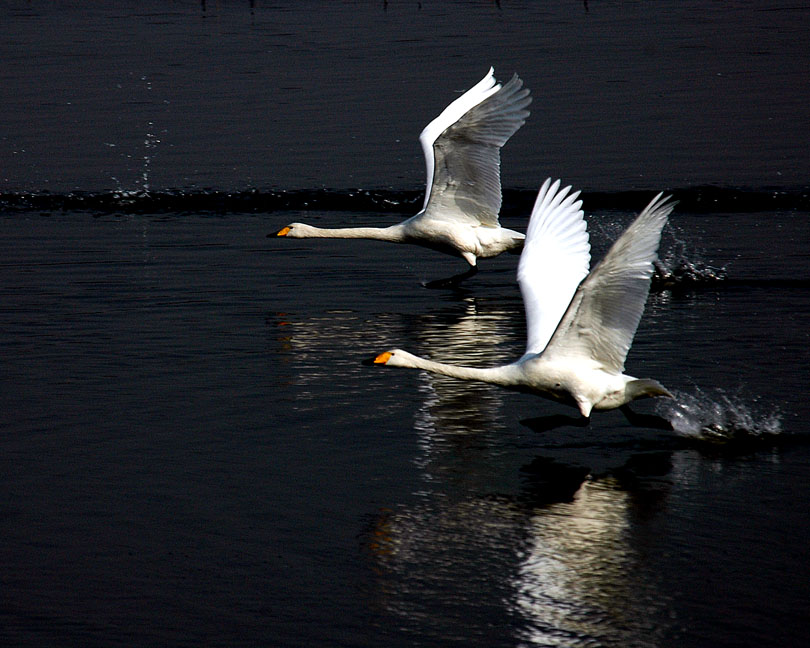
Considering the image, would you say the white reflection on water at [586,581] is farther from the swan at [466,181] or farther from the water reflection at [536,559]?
the swan at [466,181]

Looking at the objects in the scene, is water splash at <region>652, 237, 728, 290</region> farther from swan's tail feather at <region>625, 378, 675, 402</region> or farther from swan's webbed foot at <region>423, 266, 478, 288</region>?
swan's tail feather at <region>625, 378, 675, 402</region>

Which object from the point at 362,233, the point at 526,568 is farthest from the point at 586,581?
the point at 362,233

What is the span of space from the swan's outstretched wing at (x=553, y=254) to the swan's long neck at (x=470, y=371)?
0.89 metres

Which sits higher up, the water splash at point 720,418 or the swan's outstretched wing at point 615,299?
the swan's outstretched wing at point 615,299

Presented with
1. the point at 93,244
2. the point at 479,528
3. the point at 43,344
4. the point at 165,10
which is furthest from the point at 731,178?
the point at 165,10

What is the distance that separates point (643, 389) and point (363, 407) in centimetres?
206

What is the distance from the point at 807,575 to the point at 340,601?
222cm

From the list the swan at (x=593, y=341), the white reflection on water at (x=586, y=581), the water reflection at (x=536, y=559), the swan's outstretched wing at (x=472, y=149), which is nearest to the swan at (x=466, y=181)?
the swan's outstretched wing at (x=472, y=149)

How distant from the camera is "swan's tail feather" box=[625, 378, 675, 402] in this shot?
8.41 m

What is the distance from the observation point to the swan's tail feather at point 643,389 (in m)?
8.41

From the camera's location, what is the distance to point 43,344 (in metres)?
11.4

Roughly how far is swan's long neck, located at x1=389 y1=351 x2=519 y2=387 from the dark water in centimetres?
38

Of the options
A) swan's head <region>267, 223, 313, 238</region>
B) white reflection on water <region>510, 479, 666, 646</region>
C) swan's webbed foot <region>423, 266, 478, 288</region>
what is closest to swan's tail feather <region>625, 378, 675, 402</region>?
white reflection on water <region>510, 479, 666, 646</region>

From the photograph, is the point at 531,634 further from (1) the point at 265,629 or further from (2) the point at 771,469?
(2) the point at 771,469
